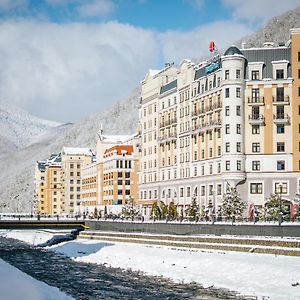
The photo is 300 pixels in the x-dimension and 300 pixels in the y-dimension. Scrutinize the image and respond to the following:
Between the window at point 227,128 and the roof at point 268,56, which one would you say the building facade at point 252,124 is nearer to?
the roof at point 268,56

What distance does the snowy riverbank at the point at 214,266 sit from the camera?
162 feet

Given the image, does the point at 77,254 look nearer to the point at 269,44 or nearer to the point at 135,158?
the point at 269,44

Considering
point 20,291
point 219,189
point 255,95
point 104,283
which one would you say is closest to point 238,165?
point 219,189

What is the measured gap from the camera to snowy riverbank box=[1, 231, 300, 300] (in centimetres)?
4934

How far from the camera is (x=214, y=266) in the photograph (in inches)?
2426

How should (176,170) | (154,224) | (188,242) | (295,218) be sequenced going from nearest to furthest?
(188,242) → (295,218) → (154,224) → (176,170)

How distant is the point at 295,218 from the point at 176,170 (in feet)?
153

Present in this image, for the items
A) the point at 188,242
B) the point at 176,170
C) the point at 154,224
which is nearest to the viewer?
the point at 188,242

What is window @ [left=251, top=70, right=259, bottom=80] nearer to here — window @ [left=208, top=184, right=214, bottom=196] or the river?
window @ [left=208, top=184, right=214, bottom=196]

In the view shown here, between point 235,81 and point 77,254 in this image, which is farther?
point 235,81

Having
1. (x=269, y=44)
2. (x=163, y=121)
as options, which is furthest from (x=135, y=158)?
(x=269, y=44)

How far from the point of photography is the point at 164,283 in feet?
181

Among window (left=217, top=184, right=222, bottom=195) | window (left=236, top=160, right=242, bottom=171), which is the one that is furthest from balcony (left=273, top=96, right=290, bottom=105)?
window (left=217, top=184, right=222, bottom=195)

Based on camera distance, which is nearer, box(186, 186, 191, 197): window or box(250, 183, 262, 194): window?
box(250, 183, 262, 194): window
